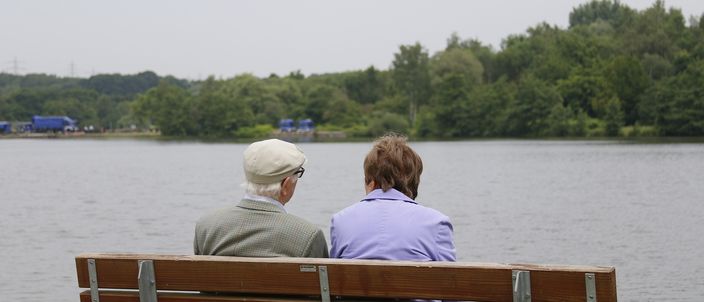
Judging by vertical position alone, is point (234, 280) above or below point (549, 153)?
above

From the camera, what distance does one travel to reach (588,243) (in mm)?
23266

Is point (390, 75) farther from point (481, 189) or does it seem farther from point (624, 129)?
point (481, 189)

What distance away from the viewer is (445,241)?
16.5 feet

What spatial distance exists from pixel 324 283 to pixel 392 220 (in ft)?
1.71

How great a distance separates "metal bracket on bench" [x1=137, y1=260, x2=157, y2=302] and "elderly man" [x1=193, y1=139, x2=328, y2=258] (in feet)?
1.11

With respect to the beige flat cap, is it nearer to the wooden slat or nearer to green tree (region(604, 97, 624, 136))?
the wooden slat

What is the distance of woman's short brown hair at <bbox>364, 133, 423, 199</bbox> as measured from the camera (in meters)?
5.13

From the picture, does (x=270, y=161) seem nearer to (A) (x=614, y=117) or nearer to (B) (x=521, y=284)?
→ (B) (x=521, y=284)

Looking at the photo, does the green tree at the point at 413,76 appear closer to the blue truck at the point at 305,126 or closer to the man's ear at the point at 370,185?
the blue truck at the point at 305,126

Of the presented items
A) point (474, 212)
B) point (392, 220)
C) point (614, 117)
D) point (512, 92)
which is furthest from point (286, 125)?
point (392, 220)

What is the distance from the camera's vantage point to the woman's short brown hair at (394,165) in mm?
5133

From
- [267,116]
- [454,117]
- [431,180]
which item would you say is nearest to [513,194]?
[431,180]

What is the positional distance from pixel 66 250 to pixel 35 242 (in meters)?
2.07

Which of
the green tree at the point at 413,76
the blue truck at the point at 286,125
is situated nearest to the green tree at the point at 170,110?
the blue truck at the point at 286,125
